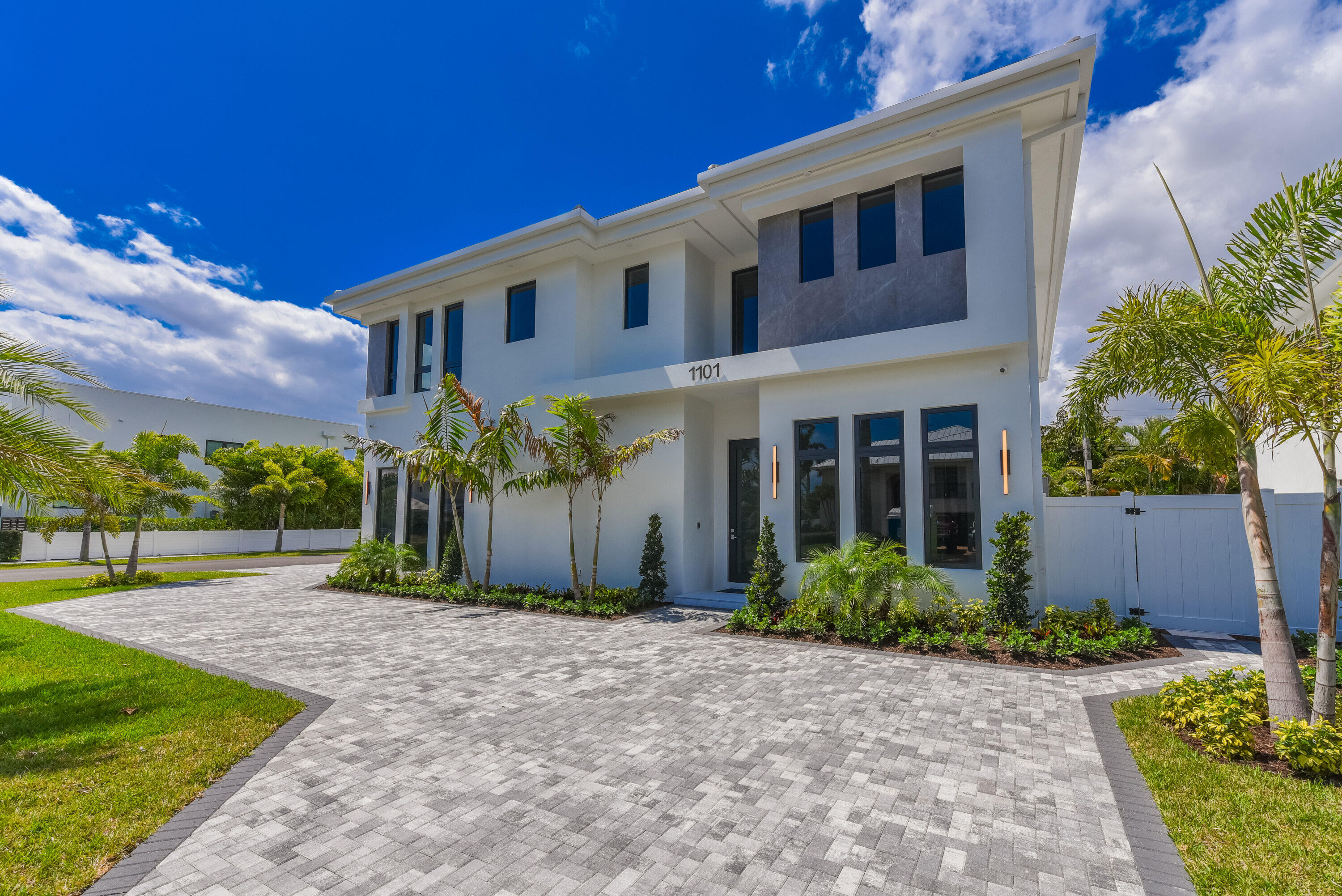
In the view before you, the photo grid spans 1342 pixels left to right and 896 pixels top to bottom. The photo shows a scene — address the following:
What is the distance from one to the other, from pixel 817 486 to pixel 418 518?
10.2 metres

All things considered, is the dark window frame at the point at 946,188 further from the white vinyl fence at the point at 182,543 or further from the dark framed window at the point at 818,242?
the white vinyl fence at the point at 182,543

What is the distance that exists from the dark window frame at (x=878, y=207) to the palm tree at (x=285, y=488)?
26.2m

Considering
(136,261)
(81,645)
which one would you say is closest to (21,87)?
(136,261)

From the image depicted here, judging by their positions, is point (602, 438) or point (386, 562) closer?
point (602, 438)

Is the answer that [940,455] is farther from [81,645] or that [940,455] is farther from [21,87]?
[21,87]

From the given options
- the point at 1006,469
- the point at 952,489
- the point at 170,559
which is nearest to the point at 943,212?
the point at 1006,469

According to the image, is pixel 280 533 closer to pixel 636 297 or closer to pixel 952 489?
pixel 636 297

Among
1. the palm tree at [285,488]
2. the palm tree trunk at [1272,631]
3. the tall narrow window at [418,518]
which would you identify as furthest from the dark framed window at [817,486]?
the palm tree at [285,488]

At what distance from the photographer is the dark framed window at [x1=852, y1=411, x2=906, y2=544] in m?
8.96

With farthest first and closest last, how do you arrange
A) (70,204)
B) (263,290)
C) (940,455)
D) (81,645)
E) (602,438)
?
(263,290)
(70,204)
(602,438)
(940,455)
(81,645)

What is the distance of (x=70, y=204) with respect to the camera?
632 inches

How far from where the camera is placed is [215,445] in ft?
107

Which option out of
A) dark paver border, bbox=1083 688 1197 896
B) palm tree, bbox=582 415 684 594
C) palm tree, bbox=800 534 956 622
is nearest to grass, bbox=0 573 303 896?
dark paver border, bbox=1083 688 1197 896

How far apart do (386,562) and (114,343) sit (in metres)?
7.21
